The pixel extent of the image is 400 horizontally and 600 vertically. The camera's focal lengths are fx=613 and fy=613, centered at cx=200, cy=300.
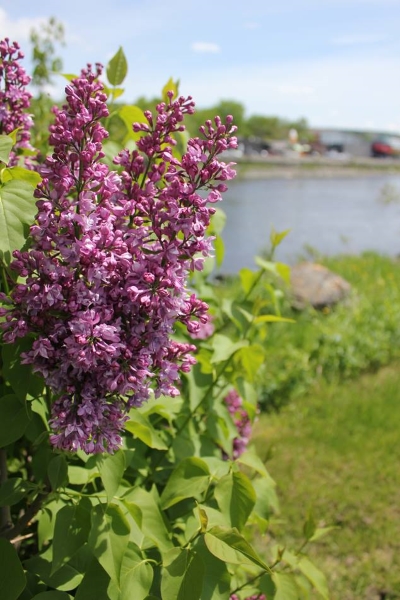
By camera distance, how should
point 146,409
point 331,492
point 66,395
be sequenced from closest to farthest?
1. point 66,395
2. point 146,409
3. point 331,492

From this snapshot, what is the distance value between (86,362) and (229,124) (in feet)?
2.03

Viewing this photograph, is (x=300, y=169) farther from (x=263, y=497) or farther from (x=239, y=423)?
(x=263, y=497)

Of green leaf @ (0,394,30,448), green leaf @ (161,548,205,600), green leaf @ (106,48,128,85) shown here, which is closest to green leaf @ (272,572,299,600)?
green leaf @ (161,548,205,600)

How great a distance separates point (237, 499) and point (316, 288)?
7127mm

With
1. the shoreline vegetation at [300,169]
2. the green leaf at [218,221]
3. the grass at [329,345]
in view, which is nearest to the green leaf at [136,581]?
the green leaf at [218,221]

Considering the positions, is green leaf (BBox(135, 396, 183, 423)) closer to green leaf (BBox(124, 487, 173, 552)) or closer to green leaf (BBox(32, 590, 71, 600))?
green leaf (BBox(124, 487, 173, 552))

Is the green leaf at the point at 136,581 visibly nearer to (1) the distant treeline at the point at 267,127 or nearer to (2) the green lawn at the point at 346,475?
(2) the green lawn at the point at 346,475

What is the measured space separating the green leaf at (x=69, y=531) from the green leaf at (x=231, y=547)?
331 millimetres

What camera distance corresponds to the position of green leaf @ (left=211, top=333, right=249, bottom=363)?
196cm

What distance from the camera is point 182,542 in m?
1.90

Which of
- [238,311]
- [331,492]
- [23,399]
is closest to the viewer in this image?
[23,399]

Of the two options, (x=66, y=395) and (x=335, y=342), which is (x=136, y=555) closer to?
(x=66, y=395)

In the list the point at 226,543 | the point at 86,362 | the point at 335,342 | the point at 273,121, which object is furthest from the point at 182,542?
the point at 273,121

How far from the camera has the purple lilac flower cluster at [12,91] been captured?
1683 millimetres
